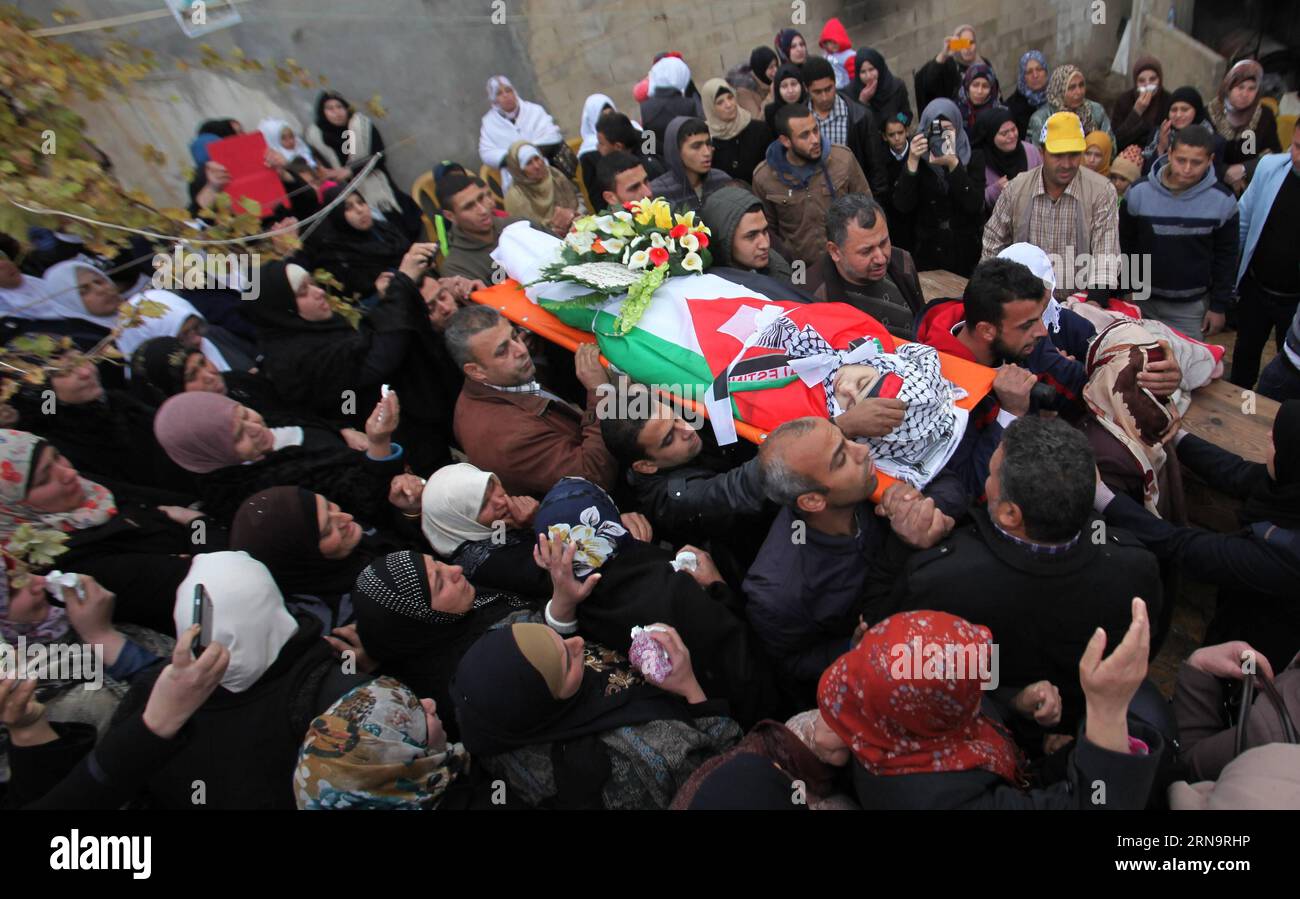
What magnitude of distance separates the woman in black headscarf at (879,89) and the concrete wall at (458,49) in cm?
174

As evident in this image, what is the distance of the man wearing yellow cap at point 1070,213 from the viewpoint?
12.3ft

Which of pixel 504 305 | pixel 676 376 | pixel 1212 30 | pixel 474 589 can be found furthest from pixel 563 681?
pixel 1212 30

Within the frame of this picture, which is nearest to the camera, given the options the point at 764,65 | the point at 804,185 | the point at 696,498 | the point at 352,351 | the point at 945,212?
the point at 696,498

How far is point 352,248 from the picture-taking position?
172 inches

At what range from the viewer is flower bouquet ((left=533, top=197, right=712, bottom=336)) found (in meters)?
3.25

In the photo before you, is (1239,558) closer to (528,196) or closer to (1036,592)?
(1036,592)

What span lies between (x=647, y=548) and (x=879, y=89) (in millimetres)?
5818

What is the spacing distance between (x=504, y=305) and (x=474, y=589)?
171 centimetres

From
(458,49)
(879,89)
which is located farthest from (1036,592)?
(458,49)

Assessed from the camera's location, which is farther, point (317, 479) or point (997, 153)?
point (997, 153)

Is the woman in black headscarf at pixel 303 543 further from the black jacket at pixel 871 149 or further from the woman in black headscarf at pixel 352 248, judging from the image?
the black jacket at pixel 871 149

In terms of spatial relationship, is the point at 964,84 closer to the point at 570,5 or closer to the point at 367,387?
the point at 570,5

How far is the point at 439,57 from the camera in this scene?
21.8 feet

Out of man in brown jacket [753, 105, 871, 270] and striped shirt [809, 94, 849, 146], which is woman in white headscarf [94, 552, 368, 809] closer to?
man in brown jacket [753, 105, 871, 270]
